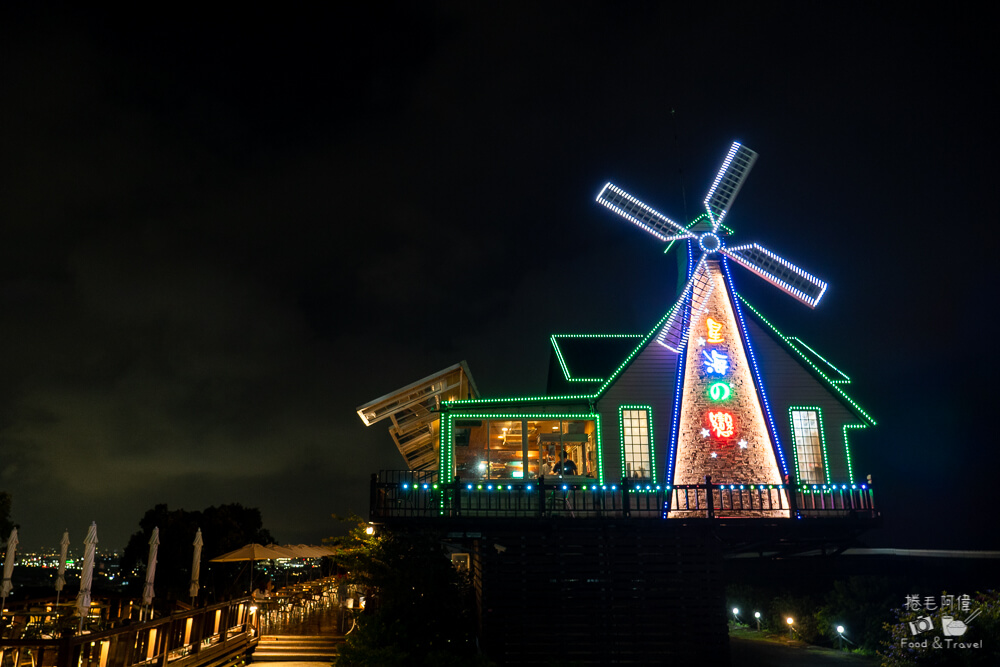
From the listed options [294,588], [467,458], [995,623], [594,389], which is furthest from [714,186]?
[294,588]

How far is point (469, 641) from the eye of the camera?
1445cm

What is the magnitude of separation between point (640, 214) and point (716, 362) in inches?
202

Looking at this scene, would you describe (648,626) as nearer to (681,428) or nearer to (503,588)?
(503,588)

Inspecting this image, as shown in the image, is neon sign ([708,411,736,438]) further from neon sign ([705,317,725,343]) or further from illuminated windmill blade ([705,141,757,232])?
illuminated windmill blade ([705,141,757,232])

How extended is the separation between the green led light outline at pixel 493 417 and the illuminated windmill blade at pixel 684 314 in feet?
9.09

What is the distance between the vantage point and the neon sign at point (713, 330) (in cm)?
1805

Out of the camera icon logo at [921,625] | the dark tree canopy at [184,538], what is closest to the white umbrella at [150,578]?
the camera icon logo at [921,625]

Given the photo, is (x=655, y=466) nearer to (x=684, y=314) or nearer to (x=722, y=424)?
(x=722, y=424)

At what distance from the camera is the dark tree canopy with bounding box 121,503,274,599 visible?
44500mm

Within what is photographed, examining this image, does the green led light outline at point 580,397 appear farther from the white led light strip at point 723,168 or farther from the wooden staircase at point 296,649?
the wooden staircase at point 296,649

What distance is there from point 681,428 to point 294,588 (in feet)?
68.9

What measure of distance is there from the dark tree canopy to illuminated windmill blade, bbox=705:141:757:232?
37341 mm

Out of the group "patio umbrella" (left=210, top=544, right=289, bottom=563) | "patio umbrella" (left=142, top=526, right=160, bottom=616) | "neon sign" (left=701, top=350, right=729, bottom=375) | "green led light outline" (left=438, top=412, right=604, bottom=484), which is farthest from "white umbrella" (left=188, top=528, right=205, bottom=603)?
"neon sign" (left=701, top=350, right=729, bottom=375)

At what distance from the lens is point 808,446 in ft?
60.8
